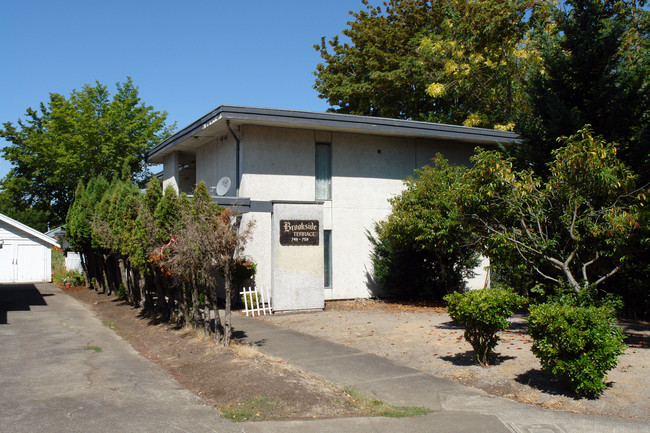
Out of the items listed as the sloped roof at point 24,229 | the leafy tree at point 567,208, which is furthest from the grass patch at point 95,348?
the sloped roof at point 24,229

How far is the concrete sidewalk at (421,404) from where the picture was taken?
6016 mm

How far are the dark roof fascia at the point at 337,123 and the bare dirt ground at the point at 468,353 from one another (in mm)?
5775

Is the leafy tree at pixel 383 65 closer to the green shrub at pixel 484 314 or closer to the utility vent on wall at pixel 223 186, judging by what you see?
the utility vent on wall at pixel 223 186

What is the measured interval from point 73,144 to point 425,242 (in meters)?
22.0

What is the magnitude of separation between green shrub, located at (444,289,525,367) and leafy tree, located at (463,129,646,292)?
1396 millimetres

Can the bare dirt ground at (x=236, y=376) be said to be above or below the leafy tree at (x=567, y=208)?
below

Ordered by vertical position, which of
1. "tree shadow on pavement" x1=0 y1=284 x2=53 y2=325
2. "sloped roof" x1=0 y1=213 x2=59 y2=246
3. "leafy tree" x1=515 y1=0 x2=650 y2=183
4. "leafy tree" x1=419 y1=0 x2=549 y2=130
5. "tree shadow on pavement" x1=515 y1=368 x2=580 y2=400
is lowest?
"tree shadow on pavement" x1=515 y1=368 x2=580 y2=400

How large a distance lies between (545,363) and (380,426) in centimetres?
261

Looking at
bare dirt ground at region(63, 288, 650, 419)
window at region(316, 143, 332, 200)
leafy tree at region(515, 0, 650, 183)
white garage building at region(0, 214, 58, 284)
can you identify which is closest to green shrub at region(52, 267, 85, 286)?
white garage building at region(0, 214, 58, 284)

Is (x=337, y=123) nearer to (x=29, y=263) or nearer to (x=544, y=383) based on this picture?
(x=544, y=383)

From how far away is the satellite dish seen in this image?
18.2m

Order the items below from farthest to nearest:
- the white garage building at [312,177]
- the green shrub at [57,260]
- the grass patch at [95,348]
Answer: the green shrub at [57,260], the white garage building at [312,177], the grass patch at [95,348]

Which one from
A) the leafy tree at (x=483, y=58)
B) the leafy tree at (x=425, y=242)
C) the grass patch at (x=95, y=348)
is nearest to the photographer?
the grass patch at (x=95, y=348)

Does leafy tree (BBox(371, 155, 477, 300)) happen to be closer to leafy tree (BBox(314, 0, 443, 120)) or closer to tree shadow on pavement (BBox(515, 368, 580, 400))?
tree shadow on pavement (BBox(515, 368, 580, 400))
